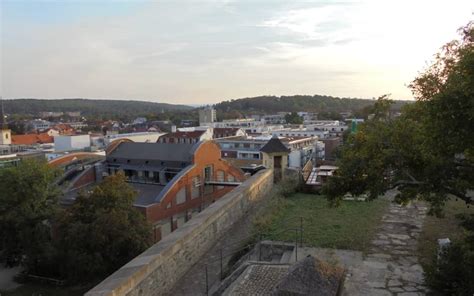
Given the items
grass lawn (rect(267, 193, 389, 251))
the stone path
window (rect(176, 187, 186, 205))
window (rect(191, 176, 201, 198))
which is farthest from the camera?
window (rect(191, 176, 201, 198))

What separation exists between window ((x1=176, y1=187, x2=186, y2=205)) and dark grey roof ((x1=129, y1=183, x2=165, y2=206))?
140 cm

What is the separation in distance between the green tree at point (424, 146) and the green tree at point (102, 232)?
12359 millimetres

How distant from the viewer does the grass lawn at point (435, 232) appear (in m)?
8.75

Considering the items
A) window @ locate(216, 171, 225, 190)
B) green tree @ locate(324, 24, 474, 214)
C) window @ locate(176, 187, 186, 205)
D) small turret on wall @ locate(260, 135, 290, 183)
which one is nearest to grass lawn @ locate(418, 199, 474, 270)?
green tree @ locate(324, 24, 474, 214)

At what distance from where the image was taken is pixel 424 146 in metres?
7.40

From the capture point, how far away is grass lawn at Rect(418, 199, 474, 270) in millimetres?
8747

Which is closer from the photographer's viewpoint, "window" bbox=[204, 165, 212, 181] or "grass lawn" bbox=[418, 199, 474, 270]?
"grass lawn" bbox=[418, 199, 474, 270]

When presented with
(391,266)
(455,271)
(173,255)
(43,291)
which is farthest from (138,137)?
(455,271)

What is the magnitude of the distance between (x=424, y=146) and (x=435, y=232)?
400 centimetres

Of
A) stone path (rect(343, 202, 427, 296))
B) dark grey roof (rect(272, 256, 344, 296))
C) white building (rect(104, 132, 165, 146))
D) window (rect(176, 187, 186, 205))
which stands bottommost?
window (rect(176, 187, 186, 205))

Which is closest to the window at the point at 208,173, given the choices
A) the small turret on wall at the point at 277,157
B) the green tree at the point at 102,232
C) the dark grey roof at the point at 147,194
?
the dark grey roof at the point at 147,194

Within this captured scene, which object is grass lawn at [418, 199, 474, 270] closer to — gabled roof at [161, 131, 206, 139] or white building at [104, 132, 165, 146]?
white building at [104, 132, 165, 146]

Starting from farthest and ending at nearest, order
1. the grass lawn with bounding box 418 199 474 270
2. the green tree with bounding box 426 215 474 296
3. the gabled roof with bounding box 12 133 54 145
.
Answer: the gabled roof with bounding box 12 133 54 145
the grass lawn with bounding box 418 199 474 270
the green tree with bounding box 426 215 474 296

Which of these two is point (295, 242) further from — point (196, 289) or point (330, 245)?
point (196, 289)
